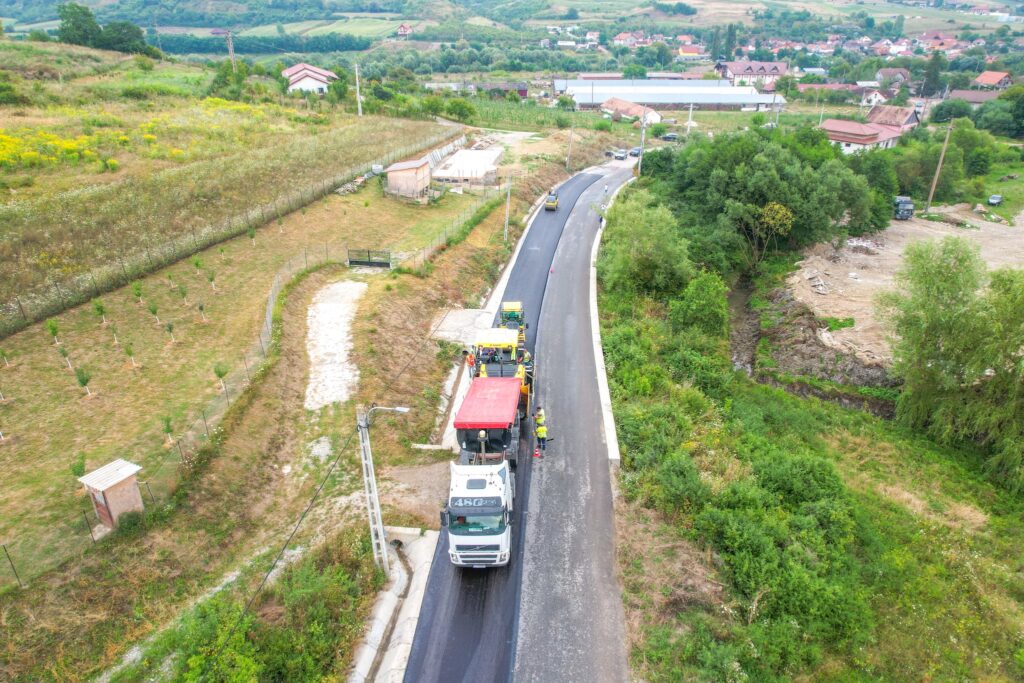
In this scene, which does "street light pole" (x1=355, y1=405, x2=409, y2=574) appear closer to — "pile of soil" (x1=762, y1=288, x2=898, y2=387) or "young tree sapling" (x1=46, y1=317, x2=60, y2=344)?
"young tree sapling" (x1=46, y1=317, x2=60, y2=344)

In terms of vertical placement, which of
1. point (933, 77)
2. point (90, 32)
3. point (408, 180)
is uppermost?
point (90, 32)

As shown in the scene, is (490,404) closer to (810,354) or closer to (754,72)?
(810,354)

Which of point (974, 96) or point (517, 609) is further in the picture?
point (974, 96)

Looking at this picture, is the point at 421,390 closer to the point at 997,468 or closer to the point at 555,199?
the point at 997,468

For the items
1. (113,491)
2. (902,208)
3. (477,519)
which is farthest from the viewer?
(902,208)

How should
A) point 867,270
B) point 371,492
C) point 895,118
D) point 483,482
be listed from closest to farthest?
point 371,492
point 483,482
point 867,270
point 895,118

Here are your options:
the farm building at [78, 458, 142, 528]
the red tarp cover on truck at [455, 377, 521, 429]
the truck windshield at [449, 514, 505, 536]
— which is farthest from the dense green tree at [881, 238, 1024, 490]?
the farm building at [78, 458, 142, 528]

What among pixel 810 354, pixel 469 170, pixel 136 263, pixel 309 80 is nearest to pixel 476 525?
pixel 136 263

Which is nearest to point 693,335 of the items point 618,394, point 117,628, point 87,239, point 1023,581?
point 618,394
